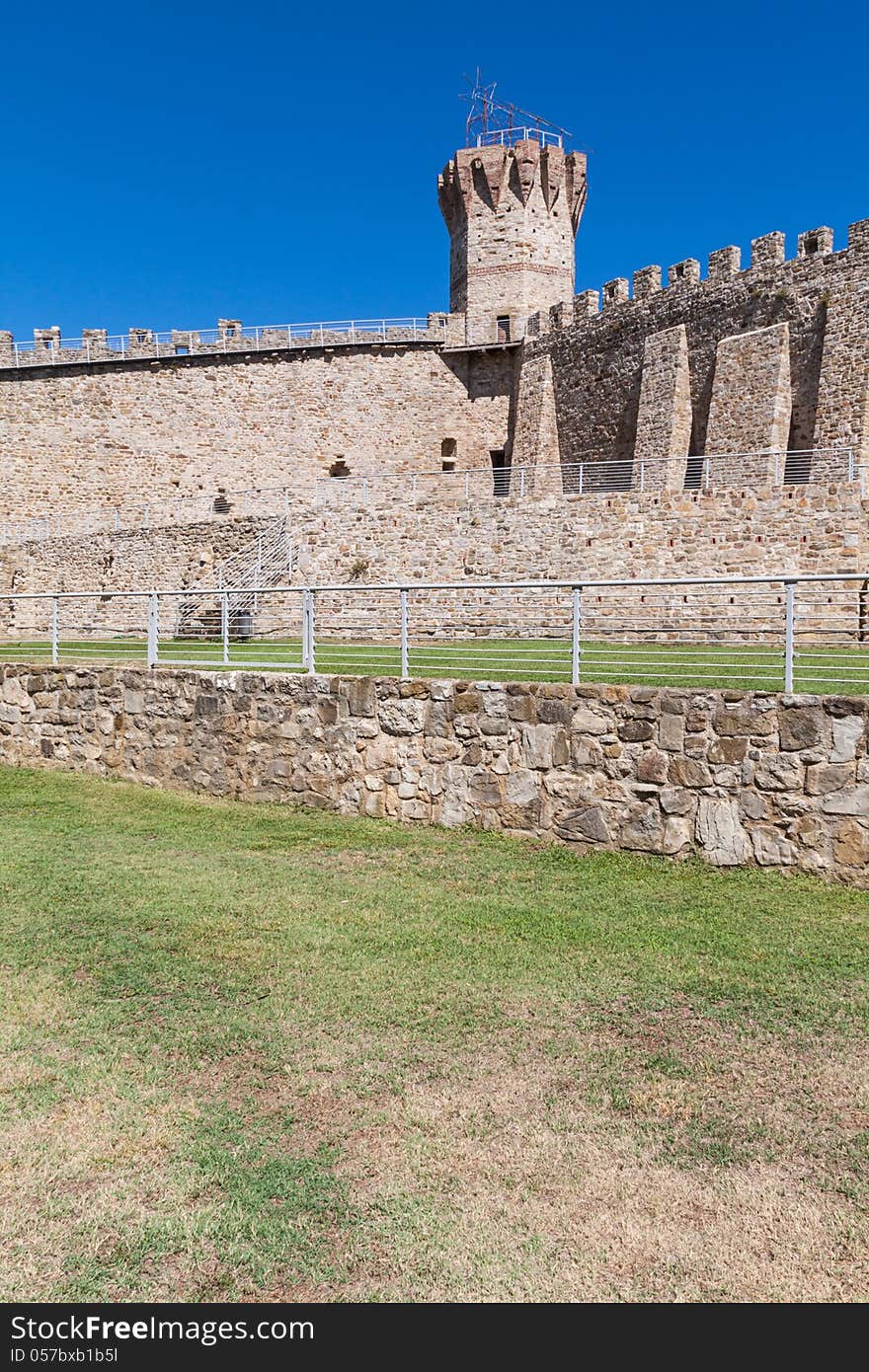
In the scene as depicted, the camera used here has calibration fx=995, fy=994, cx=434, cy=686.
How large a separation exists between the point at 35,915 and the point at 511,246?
32.4 metres

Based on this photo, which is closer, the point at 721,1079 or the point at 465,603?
the point at 721,1079

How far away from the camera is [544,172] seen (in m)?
34.0

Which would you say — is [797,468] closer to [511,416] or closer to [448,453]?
[511,416]

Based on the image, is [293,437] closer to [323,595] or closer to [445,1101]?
[323,595]

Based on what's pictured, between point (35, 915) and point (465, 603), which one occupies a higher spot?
point (465, 603)

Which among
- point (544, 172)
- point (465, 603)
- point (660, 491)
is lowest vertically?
point (465, 603)

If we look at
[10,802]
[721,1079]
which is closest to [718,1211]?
[721,1079]

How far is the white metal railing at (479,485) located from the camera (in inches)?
869

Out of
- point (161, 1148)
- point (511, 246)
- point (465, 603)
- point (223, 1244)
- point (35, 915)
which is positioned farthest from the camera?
point (511, 246)

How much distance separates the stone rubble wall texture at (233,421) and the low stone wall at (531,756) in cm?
2449

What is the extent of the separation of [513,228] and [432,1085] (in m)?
34.3

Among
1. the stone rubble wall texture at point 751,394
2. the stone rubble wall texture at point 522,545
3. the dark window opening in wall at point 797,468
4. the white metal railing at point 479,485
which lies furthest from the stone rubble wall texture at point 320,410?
the stone rubble wall texture at point 522,545

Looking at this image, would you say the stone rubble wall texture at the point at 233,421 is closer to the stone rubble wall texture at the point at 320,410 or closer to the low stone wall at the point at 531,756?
the stone rubble wall texture at the point at 320,410

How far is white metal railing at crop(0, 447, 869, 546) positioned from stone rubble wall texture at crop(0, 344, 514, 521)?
943mm
